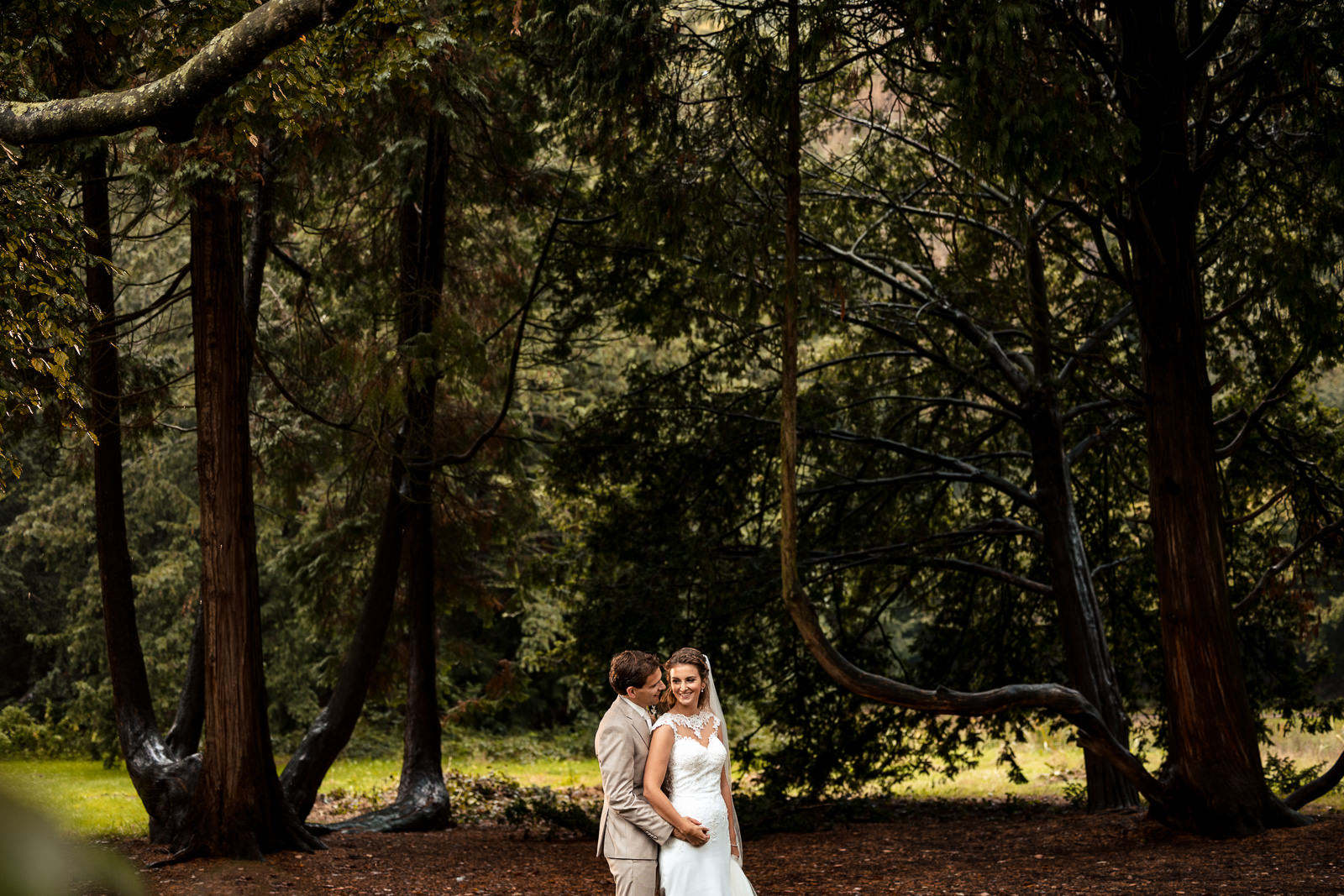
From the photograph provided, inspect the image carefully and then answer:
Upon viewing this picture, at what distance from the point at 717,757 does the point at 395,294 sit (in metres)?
9.05

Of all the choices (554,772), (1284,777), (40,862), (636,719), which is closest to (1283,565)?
(1284,777)

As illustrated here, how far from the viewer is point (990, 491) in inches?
559

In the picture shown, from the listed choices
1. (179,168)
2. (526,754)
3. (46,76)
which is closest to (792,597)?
(179,168)

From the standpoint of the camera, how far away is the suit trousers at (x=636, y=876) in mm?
4648

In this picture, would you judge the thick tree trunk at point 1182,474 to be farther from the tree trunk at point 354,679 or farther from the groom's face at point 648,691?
the tree trunk at point 354,679

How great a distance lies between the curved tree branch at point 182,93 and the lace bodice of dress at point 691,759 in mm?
3622

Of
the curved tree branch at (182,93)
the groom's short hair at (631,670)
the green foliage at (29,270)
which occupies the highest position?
the curved tree branch at (182,93)

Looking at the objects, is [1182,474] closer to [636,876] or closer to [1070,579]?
[1070,579]

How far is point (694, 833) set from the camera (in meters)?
Answer: 4.64

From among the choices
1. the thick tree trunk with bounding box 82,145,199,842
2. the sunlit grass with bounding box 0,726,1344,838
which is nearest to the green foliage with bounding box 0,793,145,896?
the thick tree trunk with bounding box 82,145,199,842

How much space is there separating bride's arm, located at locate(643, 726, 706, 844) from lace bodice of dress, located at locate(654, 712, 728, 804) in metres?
0.06

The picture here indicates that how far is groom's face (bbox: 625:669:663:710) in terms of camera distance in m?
4.66

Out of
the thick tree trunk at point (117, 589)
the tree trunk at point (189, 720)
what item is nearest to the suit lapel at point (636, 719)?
the thick tree trunk at point (117, 589)

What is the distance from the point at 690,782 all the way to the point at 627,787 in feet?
0.97
